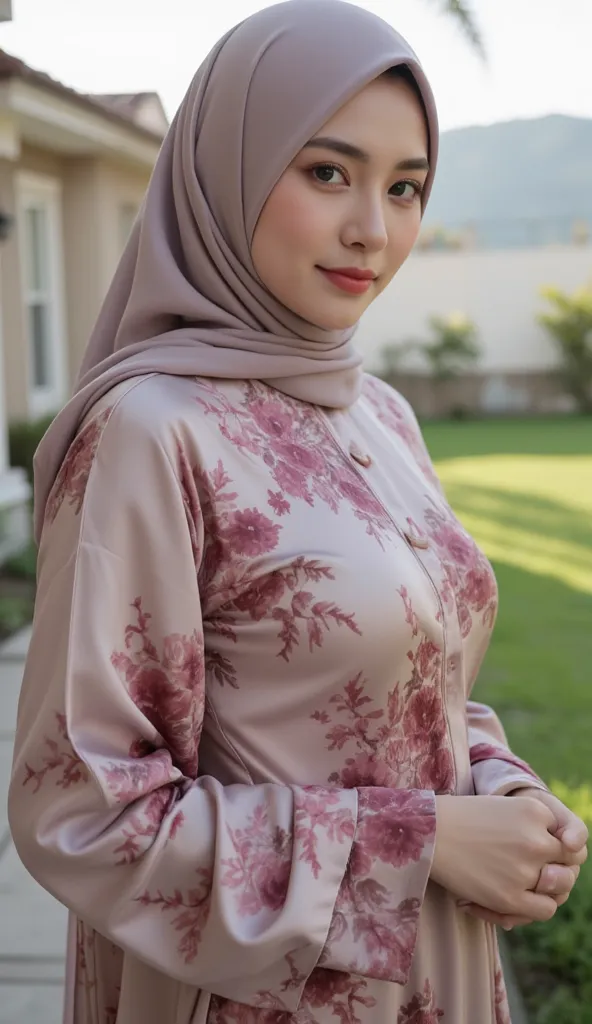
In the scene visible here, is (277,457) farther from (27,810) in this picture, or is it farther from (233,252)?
(27,810)

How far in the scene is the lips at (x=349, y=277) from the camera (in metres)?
1.17

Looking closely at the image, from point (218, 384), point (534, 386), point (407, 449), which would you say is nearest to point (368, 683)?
point (218, 384)

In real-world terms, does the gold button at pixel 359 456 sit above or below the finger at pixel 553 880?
above

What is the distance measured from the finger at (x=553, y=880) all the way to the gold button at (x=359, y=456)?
0.49 m

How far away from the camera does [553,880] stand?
1.13m

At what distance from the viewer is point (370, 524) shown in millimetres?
1186

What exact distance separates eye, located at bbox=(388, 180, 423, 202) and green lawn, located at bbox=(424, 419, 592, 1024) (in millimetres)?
1865

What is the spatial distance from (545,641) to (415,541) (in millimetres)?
4348

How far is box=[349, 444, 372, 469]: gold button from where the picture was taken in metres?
1.29

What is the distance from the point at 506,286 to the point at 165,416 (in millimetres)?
19890

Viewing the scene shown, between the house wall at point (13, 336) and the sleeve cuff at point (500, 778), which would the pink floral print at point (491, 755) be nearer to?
the sleeve cuff at point (500, 778)

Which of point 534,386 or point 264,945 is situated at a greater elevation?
point 264,945

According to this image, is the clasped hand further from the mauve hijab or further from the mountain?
the mountain

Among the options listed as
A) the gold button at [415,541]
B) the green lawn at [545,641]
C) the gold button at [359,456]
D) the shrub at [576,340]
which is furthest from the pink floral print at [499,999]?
the shrub at [576,340]
